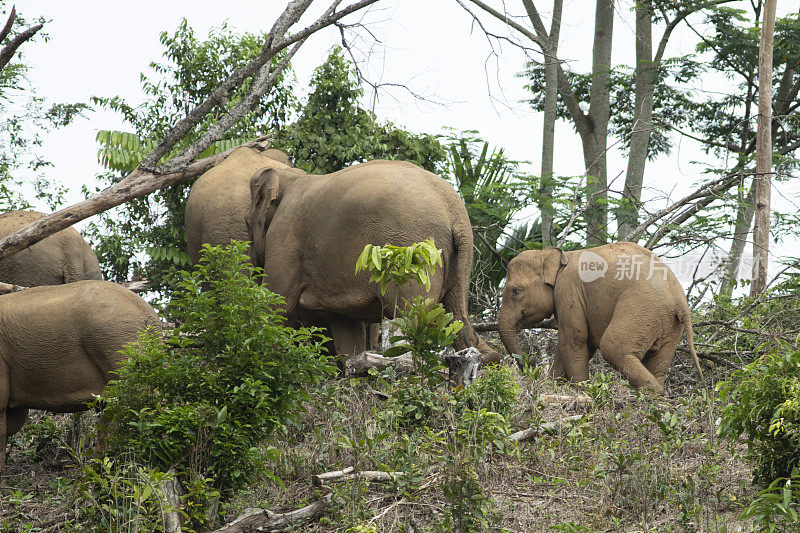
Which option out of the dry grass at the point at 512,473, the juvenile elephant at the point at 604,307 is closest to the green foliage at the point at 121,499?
the dry grass at the point at 512,473

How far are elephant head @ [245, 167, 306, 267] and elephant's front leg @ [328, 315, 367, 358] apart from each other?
1.11 metres

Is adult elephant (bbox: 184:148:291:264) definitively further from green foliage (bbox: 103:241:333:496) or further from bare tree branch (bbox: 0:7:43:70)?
green foliage (bbox: 103:241:333:496)

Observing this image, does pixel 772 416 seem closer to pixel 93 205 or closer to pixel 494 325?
pixel 494 325

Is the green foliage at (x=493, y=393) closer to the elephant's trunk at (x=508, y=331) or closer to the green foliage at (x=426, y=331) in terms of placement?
the green foliage at (x=426, y=331)

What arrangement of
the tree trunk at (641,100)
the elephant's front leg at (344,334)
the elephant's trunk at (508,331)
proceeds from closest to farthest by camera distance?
the elephant's front leg at (344,334) < the elephant's trunk at (508,331) < the tree trunk at (641,100)

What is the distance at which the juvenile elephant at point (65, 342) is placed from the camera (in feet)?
23.8

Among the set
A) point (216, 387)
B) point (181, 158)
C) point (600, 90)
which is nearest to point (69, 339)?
point (216, 387)

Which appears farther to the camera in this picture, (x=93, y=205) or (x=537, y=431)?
(x=93, y=205)

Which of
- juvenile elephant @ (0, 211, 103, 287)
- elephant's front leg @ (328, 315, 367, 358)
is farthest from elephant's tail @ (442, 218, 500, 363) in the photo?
juvenile elephant @ (0, 211, 103, 287)

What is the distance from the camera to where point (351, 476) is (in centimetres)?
594

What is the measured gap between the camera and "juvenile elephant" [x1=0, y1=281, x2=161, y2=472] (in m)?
7.24

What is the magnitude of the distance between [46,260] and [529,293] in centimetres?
547

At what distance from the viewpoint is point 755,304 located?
11016mm

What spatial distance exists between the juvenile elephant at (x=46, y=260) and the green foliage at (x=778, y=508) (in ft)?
26.4
